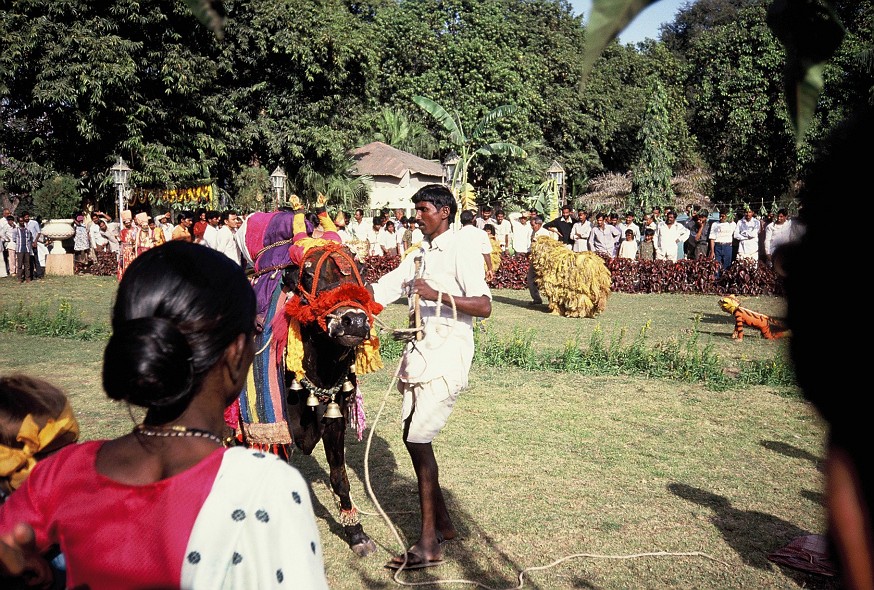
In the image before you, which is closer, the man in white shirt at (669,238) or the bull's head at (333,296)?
the bull's head at (333,296)

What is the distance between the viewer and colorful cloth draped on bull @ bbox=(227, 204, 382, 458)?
5.00 m

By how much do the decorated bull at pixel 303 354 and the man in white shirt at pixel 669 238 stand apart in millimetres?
16862

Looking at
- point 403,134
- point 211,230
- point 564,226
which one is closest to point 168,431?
point 211,230

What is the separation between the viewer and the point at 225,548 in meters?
1.70

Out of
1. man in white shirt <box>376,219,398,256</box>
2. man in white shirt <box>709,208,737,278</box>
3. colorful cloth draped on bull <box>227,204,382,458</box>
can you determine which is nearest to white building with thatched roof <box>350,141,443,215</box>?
man in white shirt <box>376,219,398,256</box>

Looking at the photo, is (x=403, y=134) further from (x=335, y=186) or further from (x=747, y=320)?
(x=747, y=320)

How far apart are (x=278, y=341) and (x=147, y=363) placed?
11.4ft

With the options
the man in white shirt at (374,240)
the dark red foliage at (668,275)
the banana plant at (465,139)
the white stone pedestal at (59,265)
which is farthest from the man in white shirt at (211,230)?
the banana plant at (465,139)

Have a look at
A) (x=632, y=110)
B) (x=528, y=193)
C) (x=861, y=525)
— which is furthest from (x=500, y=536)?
(x=632, y=110)

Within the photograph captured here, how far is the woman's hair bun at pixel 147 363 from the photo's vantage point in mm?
1667

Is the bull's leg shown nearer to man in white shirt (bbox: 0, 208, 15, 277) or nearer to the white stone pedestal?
man in white shirt (bbox: 0, 208, 15, 277)

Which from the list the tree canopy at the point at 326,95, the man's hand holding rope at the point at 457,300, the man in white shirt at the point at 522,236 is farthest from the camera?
the tree canopy at the point at 326,95

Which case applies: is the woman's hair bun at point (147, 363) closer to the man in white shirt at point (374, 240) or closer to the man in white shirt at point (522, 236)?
the man in white shirt at point (522, 236)

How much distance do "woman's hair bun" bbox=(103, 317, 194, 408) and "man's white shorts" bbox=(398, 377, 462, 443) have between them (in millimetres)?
3094
